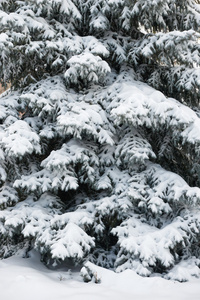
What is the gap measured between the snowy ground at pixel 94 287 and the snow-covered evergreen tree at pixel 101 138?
0.77 feet

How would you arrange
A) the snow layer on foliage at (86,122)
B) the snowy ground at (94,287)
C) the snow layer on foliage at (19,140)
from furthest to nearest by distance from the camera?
the snow layer on foliage at (86,122) < the snow layer on foliage at (19,140) < the snowy ground at (94,287)

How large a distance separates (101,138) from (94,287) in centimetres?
208

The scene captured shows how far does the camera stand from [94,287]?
142 inches

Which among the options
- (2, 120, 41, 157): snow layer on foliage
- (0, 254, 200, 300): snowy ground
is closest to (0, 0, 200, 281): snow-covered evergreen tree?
(2, 120, 41, 157): snow layer on foliage

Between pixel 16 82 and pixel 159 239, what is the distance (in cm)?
390

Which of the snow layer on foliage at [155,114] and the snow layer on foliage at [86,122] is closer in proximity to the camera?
the snow layer on foliage at [155,114]

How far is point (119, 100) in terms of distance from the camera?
4.77 m

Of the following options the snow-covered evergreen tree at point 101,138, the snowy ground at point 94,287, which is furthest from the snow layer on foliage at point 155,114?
the snowy ground at point 94,287

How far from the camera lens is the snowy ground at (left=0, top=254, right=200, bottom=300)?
3.28 meters

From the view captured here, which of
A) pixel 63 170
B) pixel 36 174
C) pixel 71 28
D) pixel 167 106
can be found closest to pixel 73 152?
pixel 63 170

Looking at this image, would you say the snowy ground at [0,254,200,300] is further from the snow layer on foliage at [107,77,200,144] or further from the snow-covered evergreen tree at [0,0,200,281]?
the snow layer on foliage at [107,77,200,144]

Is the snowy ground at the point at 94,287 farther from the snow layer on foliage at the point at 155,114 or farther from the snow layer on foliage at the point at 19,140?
the snow layer on foliage at the point at 155,114

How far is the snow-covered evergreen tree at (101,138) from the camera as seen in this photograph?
4117 mm

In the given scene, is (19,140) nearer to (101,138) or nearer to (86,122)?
(86,122)
